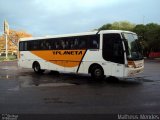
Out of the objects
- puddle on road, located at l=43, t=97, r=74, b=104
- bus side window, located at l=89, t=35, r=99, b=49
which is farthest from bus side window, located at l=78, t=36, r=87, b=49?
puddle on road, located at l=43, t=97, r=74, b=104

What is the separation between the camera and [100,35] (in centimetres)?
1827

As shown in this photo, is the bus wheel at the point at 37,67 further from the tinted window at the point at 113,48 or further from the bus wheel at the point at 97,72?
the tinted window at the point at 113,48

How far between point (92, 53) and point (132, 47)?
8.39ft

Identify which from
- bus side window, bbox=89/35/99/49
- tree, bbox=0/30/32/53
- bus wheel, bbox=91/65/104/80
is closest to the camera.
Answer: bus wheel, bbox=91/65/104/80

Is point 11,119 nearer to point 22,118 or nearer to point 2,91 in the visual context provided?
point 22,118

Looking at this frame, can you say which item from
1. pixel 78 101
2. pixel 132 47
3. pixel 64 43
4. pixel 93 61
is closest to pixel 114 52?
pixel 132 47

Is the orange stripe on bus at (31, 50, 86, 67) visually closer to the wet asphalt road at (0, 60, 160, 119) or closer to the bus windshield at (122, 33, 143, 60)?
the bus windshield at (122, 33, 143, 60)

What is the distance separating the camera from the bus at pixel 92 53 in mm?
17053

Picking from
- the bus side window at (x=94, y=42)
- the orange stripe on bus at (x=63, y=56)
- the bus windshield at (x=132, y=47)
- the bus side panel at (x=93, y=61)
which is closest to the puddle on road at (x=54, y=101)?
the bus windshield at (x=132, y=47)

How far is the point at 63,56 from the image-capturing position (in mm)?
21031

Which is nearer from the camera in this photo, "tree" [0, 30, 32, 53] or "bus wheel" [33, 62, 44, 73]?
"bus wheel" [33, 62, 44, 73]

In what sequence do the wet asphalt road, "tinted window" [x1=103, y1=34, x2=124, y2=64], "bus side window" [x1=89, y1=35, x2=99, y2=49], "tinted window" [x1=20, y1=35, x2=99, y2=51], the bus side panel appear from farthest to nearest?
"tinted window" [x1=20, y1=35, x2=99, y2=51] → "bus side window" [x1=89, y1=35, x2=99, y2=49] → the bus side panel → "tinted window" [x1=103, y1=34, x2=124, y2=64] → the wet asphalt road

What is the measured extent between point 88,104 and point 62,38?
1138 centimetres

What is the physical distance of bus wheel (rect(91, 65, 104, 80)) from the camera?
59.6ft
